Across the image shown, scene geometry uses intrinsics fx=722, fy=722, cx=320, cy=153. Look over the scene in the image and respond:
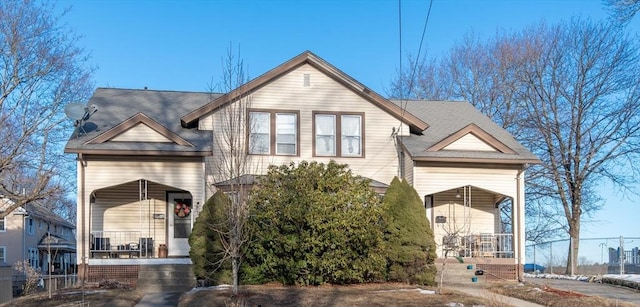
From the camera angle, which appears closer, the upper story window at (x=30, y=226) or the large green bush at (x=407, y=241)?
the large green bush at (x=407, y=241)

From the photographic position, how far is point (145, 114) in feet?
76.3

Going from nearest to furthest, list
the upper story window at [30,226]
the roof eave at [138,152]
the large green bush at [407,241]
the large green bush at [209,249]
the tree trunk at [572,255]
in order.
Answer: the large green bush at [209,249] < the large green bush at [407,241] < the roof eave at [138,152] < the tree trunk at [572,255] < the upper story window at [30,226]

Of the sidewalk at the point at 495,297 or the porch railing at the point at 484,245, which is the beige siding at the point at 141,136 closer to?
the porch railing at the point at 484,245

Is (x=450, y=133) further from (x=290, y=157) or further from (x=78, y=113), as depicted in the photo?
(x=78, y=113)

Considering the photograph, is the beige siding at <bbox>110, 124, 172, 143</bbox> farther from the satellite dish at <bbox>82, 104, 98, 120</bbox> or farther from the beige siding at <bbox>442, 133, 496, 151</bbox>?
the beige siding at <bbox>442, 133, 496, 151</bbox>

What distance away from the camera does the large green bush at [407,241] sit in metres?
18.8

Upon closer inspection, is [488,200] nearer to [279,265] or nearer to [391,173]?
Result: [391,173]

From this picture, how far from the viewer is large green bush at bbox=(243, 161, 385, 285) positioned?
17531mm

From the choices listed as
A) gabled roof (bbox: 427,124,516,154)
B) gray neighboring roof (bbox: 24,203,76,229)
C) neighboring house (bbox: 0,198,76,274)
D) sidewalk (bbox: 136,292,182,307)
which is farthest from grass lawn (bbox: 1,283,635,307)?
gray neighboring roof (bbox: 24,203,76,229)

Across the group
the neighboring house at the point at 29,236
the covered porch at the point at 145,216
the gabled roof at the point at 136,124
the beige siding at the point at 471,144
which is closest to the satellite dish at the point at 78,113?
the gabled roof at the point at 136,124

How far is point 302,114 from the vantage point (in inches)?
902

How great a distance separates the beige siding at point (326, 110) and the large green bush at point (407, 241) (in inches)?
141

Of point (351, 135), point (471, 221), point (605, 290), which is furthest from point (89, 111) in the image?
point (605, 290)

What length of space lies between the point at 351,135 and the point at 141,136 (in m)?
6.57
